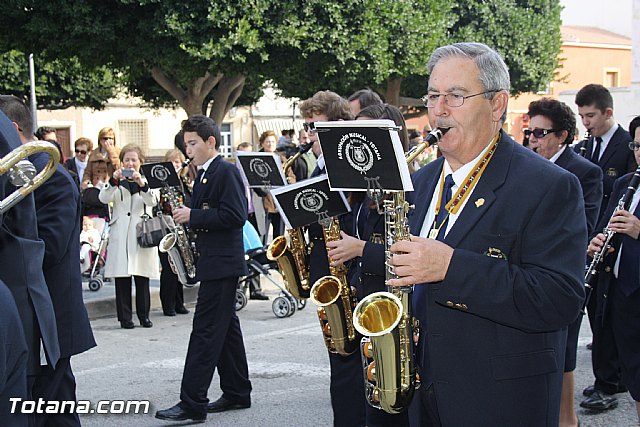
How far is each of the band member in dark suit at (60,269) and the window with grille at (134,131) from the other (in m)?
38.3

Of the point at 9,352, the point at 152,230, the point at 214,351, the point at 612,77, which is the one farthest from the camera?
the point at 612,77

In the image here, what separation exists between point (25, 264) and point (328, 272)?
2.11 m

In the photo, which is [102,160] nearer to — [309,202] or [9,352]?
[309,202]

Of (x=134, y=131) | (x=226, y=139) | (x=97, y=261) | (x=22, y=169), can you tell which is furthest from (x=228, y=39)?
(x=226, y=139)

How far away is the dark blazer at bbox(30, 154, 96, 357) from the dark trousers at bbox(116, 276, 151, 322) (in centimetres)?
509

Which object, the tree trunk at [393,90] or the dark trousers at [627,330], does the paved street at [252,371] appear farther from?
the tree trunk at [393,90]

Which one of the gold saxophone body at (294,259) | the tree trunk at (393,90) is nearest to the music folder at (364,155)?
Result: the gold saxophone body at (294,259)

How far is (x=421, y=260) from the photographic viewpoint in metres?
2.73

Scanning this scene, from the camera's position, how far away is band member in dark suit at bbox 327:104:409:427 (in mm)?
4398

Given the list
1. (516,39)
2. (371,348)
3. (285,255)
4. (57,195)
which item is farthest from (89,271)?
(516,39)

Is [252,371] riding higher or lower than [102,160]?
lower

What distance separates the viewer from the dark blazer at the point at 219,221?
598cm

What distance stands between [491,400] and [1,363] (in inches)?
59.6

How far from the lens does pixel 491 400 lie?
2.82 metres
